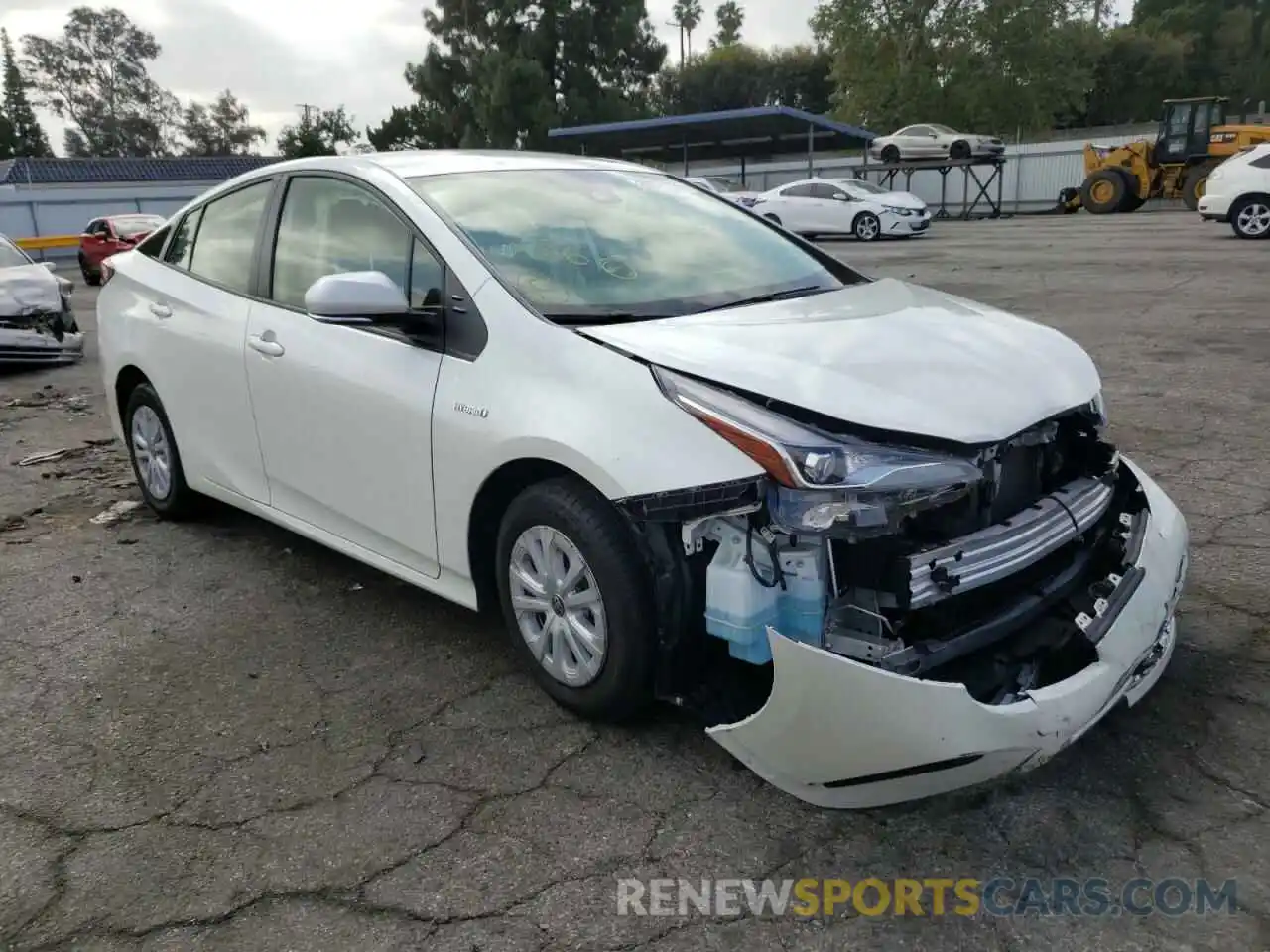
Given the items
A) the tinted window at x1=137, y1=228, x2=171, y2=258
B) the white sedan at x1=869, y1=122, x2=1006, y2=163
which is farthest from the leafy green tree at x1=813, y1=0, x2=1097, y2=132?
the tinted window at x1=137, y1=228, x2=171, y2=258

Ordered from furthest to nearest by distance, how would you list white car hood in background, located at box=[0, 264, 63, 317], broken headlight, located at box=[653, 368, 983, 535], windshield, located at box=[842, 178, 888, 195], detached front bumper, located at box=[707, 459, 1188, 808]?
windshield, located at box=[842, 178, 888, 195] → white car hood in background, located at box=[0, 264, 63, 317] → broken headlight, located at box=[653, 368, 983, 535] → detached front bumper, located at box=[707, 459, 1188, 808]

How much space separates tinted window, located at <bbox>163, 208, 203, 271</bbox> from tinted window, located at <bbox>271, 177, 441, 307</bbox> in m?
0.86

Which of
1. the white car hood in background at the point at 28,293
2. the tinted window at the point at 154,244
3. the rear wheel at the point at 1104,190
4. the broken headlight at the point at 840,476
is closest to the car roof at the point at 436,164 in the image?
the tinted window at the point at 154,244

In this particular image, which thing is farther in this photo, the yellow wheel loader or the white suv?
the yellow wheel loader

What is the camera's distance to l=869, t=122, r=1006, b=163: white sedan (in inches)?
1267

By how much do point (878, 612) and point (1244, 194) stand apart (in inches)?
703

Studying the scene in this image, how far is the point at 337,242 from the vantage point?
3.79 meters

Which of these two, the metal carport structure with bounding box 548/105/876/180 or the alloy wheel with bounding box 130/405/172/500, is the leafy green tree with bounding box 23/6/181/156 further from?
the alloy wheel with bounding box 130/405/172/500

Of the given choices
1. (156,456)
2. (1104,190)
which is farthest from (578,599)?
(1104,190)

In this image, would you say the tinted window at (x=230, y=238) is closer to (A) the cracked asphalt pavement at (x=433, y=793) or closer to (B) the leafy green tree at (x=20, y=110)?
(A) the cracked asphalt pavement at (x=433, y=793)

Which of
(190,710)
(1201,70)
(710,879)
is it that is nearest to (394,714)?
(190,710)

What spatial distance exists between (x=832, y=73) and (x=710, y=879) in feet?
174

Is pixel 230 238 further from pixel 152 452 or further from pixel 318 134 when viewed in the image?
pixel 318 134

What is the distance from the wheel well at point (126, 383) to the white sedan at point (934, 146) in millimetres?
31172
